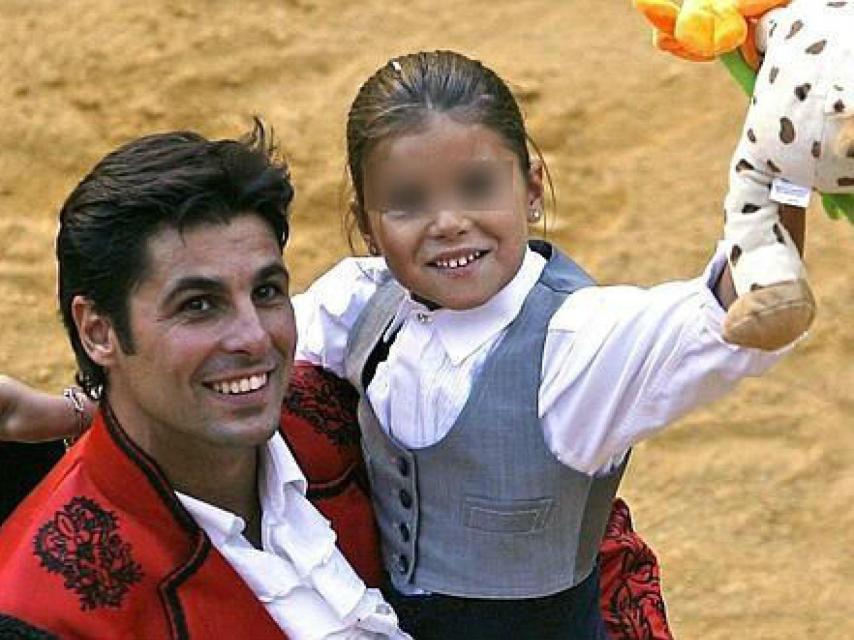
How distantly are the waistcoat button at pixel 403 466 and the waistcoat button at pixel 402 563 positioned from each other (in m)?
0.12

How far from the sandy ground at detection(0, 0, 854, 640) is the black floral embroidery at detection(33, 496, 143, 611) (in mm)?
2415

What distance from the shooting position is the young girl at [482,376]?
7.01ft

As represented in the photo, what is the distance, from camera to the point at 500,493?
7.30ft

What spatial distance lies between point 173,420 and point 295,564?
0.23 m

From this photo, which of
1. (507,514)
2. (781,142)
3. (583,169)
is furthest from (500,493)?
(583,169)

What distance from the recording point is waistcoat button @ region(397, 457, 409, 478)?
2289 mm

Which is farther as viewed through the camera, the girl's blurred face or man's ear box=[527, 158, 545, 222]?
man's ear box=[527, 158, 545, 222]

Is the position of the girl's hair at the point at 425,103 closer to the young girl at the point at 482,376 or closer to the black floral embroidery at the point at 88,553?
the young girl at the point at 482,376

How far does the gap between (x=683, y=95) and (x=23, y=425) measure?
3350 mm

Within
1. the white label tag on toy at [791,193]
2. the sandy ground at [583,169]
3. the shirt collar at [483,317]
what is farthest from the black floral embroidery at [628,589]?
the sandy ground at [583,169]

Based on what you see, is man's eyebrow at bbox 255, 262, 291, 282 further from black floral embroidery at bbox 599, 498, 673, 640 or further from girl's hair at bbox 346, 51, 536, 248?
black floral embroidery at bbox 599, 498, 673, 640

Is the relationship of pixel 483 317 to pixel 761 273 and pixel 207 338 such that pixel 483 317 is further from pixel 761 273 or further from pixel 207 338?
pixel 761 273

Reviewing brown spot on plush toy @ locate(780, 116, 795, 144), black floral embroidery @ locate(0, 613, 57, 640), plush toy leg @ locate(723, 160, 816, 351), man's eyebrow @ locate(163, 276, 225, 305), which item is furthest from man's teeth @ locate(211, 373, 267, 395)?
brown spot on plush toy @ locate(780, 116, 795, 144)

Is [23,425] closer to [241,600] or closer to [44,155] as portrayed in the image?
[241,600]
